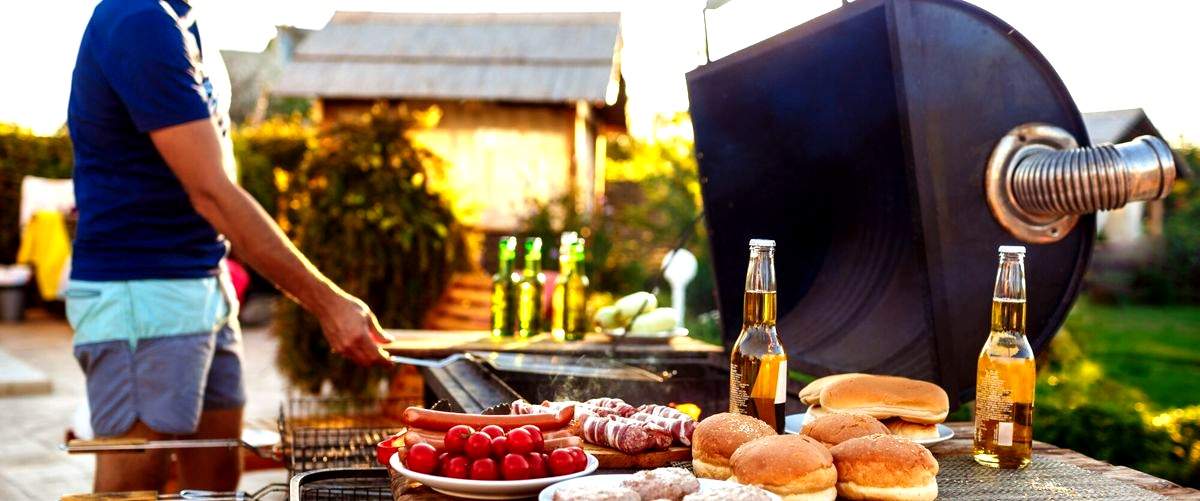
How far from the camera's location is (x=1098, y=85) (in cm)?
336

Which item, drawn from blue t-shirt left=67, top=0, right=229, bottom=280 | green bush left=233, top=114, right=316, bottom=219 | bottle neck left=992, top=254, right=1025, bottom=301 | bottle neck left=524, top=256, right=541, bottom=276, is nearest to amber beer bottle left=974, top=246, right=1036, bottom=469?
bottle neck left=992, top=254, right=1025, bottom=301

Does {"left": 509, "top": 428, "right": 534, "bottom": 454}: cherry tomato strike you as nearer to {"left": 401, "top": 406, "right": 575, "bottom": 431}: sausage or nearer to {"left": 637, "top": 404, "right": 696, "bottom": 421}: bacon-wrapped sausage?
{"left": 401, "top": 406, "right": 575, "bottom": 431}: sausage

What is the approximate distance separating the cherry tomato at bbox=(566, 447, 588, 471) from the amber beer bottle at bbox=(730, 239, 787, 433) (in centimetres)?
50

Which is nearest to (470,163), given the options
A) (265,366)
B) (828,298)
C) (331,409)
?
(265,366)

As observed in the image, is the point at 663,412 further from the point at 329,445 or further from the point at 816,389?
the point at 329,445

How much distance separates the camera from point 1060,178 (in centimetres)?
240

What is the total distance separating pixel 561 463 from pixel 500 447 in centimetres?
10

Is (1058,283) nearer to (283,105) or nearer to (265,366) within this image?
(265,366)

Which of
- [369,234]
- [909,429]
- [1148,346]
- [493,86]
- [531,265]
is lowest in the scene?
[1148,346]

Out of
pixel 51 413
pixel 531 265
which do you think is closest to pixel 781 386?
pixel 531 265

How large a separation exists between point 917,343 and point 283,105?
110 ft

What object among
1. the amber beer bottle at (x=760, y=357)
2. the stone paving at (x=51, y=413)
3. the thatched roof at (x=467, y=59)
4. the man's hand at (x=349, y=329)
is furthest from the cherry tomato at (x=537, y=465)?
the thatched roof at (x=467, y=59)

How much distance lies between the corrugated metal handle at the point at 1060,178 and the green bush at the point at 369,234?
4.60 metres

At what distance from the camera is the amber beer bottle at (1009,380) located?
203 cm
